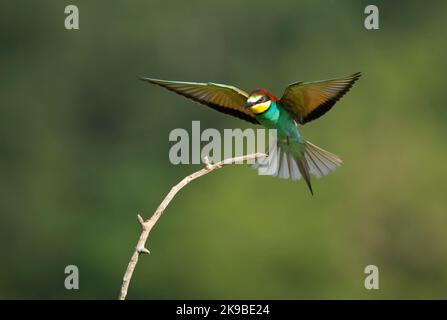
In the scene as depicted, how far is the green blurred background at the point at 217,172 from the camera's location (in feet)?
32.8

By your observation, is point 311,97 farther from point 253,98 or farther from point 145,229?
point 145,229

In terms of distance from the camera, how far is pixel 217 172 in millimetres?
11016

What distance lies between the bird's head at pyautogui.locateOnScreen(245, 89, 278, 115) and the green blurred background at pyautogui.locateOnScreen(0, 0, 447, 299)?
5.25m

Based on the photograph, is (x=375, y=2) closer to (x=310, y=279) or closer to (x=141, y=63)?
(x=141, y=63)

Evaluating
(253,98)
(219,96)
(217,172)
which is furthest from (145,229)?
(217,172)

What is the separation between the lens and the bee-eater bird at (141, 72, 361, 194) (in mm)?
3795

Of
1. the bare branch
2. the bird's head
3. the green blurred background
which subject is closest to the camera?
the bare branch

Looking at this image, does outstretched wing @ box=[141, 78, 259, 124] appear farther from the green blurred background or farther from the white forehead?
the green blurred background

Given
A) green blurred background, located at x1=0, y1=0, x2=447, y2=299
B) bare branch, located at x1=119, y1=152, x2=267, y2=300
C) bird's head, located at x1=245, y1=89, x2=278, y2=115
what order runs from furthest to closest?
1. green blurred background, located at x1=0, y1=0, x2=447, y2=299
2. bird's head, located at x1=245, y1=89, x2=278, y2=115
3. bare branch, located at x1=119, y1=152, x2=267, y2=300

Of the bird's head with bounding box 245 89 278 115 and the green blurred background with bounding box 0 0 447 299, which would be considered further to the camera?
the green blurred background with bounding box 0 0 447 299

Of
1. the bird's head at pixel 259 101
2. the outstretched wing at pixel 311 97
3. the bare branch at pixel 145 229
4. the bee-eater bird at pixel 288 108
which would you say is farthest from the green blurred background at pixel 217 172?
the bare branch at pixel 145 229

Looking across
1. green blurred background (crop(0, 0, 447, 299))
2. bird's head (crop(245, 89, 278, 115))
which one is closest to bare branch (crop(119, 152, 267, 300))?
bird's head (crop(245, 89, 278, 115))

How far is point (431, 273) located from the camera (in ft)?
33.9

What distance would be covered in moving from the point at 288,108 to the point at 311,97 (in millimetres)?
121
